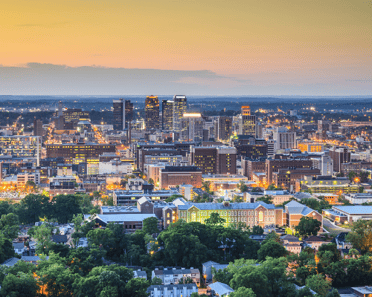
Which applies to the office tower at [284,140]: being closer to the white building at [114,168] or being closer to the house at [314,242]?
the white building at [114,168]

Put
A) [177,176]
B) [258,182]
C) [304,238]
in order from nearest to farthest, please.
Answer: [304,238] → [177,176] → [258,182]

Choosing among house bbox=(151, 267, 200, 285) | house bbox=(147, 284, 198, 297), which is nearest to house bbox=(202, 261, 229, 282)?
house bbox=(151, 267, 200, 285)

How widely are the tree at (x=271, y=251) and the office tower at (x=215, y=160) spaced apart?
48212mm

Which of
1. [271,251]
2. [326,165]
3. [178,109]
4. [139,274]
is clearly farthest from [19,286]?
[178,109]

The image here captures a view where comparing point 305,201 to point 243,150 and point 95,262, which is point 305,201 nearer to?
point 95,262

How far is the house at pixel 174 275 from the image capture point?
3572 cm

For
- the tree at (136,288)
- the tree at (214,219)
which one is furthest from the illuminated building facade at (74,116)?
the tree at (136,288)

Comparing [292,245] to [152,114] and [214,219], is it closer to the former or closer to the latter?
[214,219]

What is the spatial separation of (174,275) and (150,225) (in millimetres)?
9812

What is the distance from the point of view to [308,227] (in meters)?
46.5

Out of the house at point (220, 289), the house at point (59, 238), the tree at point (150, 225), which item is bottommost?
the house at point (220, 289)

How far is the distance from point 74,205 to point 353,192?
110 feet

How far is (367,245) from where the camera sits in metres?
42.0

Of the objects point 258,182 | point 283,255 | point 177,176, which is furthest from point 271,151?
point 283,255
